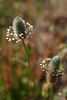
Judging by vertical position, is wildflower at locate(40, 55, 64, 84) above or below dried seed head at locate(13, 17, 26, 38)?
below

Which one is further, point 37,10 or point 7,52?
point 37,10

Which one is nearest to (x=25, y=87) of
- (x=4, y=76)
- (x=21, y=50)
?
(x=4, y=76)

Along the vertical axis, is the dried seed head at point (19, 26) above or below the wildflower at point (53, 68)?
above

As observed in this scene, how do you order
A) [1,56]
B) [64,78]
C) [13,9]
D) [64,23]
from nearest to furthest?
1. [1,56]
2. [64,78]
3. [64,23]
4. [13,9]

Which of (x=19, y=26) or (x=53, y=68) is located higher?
(x=19, y=26)

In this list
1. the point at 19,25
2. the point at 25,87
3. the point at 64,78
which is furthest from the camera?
the point at 64,78

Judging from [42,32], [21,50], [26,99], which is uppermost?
[42,32]

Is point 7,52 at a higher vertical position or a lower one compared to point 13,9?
lower

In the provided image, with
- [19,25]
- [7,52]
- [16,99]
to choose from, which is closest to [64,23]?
[7,52]

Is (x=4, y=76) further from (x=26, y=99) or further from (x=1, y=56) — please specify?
(x=26, y=99)

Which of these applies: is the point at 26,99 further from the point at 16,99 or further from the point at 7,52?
the point at 7,52
